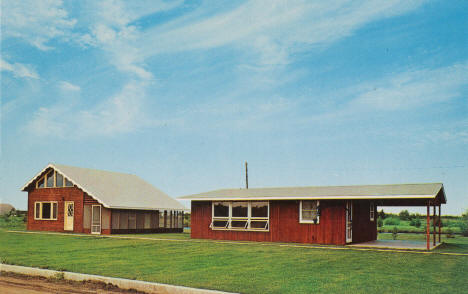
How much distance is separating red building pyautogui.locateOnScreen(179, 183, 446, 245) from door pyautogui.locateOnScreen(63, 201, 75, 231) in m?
11.3

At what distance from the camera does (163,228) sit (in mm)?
37125

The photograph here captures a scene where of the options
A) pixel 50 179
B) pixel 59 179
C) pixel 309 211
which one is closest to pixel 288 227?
pixel 309 211

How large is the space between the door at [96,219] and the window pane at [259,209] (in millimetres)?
12545

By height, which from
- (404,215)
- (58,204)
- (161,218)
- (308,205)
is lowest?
(404,215)

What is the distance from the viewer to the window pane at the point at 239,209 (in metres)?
25.8

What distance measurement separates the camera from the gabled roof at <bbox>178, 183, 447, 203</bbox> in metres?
20.8

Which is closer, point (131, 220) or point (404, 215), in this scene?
point (131, 220)

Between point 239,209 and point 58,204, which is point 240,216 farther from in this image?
point 58,204

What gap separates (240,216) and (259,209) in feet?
4.06

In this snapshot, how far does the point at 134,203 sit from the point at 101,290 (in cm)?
2362

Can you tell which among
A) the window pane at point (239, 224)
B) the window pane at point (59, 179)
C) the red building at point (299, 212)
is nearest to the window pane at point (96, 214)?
the window pane at point (59, 179)

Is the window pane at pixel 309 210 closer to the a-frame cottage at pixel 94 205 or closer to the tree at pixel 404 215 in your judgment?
the a-frame cottage at pixel 94 205

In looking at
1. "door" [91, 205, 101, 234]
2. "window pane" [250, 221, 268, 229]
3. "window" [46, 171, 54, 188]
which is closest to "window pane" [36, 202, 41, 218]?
"window" [46, 171, 54, 188]

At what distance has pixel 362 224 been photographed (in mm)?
26281
